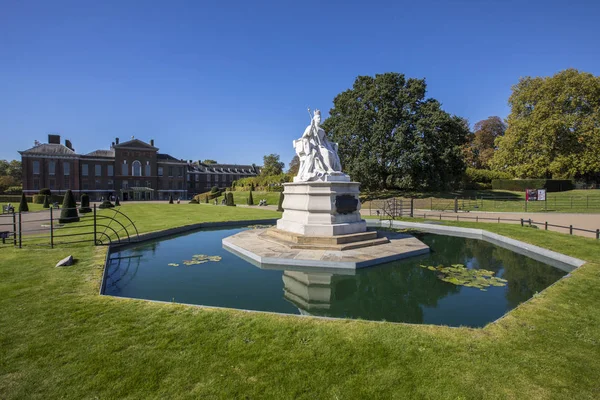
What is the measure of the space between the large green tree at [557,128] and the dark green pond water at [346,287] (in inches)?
1284

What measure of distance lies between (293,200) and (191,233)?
6.87 m

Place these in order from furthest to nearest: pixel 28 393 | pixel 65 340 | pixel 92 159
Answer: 1. pixel 92 159
2. pixel 65 340
3. pixel 28 393

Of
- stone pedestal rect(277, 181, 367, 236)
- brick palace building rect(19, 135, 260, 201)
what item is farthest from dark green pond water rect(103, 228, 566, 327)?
brick palace building rect(19, 135, 260, 201)

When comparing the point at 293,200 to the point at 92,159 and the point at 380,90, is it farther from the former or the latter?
the point at 92,159

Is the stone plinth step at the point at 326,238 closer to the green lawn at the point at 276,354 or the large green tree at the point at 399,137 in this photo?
the green lawn at the point at 276,354

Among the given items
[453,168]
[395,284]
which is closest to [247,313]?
[395,284]

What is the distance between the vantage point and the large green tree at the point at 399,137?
32219mm

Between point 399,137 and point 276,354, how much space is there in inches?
1258

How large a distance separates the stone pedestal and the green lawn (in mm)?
5812

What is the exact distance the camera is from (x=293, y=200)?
Answer: 1181 cm

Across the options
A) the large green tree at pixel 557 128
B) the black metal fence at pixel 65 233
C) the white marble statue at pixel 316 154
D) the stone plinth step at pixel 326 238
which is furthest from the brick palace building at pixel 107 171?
the large green tree at pixel 557 128

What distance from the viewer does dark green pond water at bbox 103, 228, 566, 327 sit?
5668 millimetres

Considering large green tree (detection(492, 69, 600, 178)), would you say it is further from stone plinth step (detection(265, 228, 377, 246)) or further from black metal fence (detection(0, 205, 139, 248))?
black metal fence (detection(0, 205, 139, 248))

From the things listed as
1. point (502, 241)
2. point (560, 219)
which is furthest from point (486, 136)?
point (502, 241)
